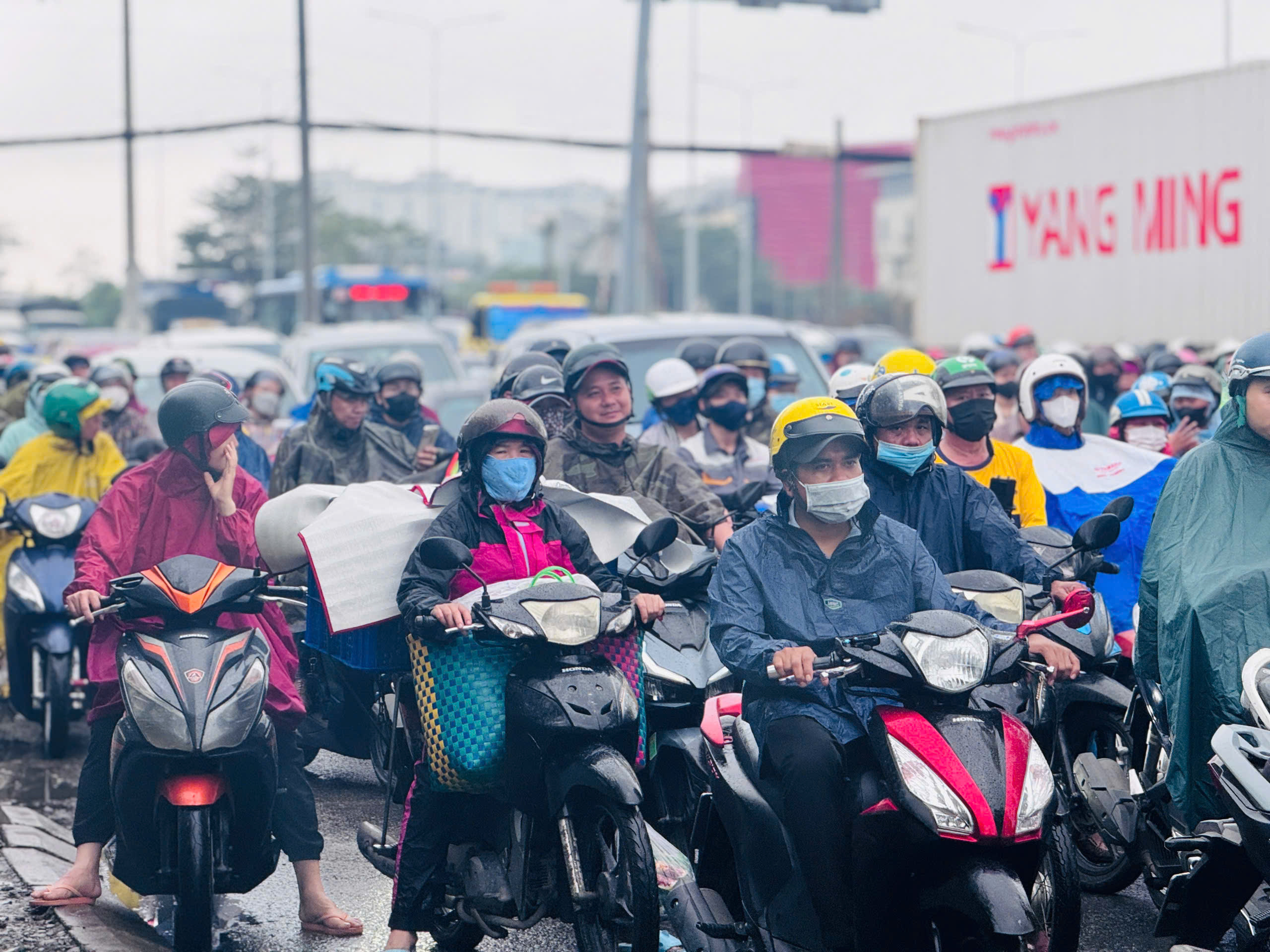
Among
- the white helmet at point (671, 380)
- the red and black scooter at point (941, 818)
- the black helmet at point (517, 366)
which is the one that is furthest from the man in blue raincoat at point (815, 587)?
the white helmet at point (671, 380)

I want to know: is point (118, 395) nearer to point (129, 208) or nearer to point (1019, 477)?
point (1019, 477)

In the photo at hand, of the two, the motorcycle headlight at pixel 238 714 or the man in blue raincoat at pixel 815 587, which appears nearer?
the man in blue raincoat at pixel 815 587

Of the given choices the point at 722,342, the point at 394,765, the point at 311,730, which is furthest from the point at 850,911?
the point at 722,342

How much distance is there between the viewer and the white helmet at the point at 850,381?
300 inches

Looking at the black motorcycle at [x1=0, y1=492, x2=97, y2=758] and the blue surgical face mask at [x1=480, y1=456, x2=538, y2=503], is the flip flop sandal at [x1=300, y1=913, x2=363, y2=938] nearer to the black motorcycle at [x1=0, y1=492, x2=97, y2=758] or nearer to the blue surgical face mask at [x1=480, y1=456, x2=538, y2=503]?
the blue surgical face mask at [x1=480, y1=456, x2=538, y2=503]

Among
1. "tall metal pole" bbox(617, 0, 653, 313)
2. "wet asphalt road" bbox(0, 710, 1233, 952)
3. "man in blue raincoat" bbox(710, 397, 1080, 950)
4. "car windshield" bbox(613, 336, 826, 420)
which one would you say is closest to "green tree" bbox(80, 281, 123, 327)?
"tall metal pole" bbox(617, 0, 653, 313)

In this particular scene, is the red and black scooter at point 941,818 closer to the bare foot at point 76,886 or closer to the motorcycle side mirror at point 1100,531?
the motorcycle side mirror at point 1100,531

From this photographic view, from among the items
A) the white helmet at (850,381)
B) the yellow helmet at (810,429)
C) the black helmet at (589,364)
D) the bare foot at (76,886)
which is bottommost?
the bare foot at (76,886)

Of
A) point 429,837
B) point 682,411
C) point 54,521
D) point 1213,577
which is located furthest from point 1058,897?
point 54,521

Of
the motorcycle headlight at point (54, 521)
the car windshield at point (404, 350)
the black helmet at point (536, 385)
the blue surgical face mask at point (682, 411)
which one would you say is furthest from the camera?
the car windshield at point (404, 350)

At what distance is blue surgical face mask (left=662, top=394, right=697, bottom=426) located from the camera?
9.27m

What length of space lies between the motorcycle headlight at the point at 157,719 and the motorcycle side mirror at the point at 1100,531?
268 cm

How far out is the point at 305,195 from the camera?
29.3m

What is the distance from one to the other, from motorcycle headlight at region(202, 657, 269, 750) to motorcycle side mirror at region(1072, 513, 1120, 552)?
99.0 inches
